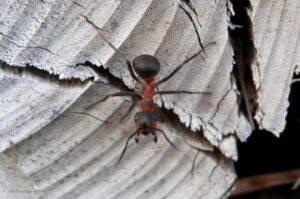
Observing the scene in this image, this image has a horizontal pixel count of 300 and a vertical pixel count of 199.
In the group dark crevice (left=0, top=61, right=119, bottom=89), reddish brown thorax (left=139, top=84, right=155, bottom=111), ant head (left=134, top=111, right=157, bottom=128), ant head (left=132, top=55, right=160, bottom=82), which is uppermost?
dark crevice (left=0, top=61, right=119, bottom=89)

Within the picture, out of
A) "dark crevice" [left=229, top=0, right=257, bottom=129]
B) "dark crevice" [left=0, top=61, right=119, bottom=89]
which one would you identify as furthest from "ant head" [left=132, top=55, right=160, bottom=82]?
"dark crevice" [left=229, top=0, right=257, bottom=129]

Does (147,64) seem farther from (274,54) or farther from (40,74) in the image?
(274,54)

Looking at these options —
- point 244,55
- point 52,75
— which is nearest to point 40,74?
point 52,75

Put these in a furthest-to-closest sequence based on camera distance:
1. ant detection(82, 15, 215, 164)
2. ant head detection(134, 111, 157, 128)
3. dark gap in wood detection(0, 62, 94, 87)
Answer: ant head detection(134, 111, 157, 128)
ant detection(82, 15, 215, 164)
dark gap in wood detection(0, 62, 94, 87)

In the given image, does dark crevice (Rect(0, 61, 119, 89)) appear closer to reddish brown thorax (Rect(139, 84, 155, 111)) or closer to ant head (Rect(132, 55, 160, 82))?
ant head (Rect(132, 55, 160, 82))

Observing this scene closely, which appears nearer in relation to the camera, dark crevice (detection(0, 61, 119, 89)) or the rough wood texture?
dark crevice (detection(0, 61, 119, 89))

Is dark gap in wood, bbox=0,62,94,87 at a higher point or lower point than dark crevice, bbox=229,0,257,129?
higher

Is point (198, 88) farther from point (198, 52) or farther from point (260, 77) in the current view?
point (260, 77)

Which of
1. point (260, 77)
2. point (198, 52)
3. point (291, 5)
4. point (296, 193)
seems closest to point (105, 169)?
point (198, 52)
